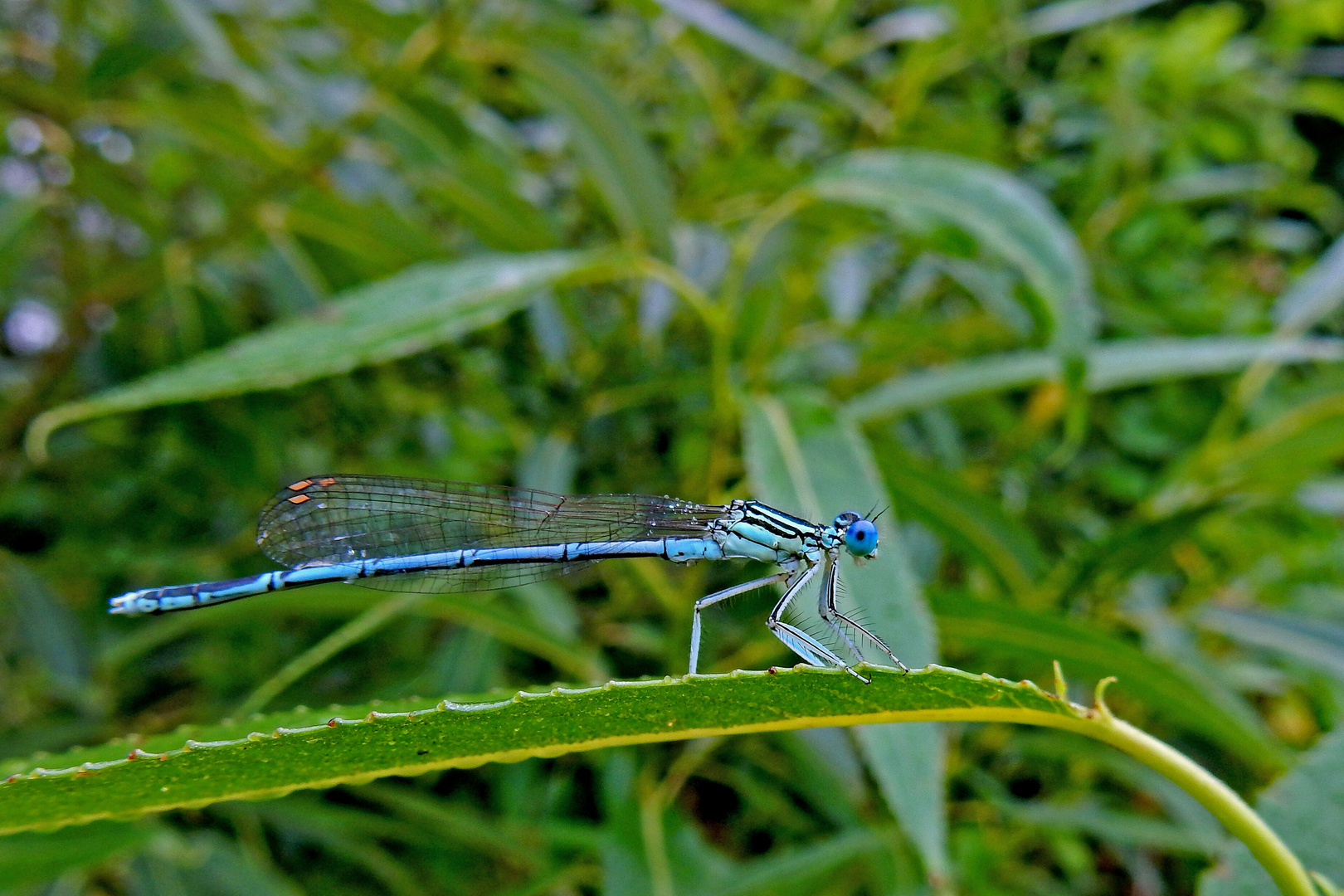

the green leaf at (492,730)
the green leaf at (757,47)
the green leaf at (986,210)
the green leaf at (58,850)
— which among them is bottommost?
the green leaf at (58,850)

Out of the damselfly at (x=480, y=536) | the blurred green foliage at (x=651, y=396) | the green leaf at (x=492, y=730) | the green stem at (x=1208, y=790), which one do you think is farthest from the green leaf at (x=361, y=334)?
the green stem at (x=1208, y=790)

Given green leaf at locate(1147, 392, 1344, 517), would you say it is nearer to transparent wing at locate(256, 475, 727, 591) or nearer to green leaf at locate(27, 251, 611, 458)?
transparent wing at locate(256, 475, 727, 591)

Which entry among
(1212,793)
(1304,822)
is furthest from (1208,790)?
(1304,822)

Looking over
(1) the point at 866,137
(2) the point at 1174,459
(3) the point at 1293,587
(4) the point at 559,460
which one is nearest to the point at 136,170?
(4) the point at 559,460

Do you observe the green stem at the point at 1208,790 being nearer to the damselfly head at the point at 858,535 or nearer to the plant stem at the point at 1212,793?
the plant stem at the point at 1212,793

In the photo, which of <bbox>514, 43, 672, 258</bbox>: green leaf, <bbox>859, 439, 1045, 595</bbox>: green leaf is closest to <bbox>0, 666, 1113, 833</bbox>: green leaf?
<bbox>859, 439, 1045, 595</bbox>: green leaf
